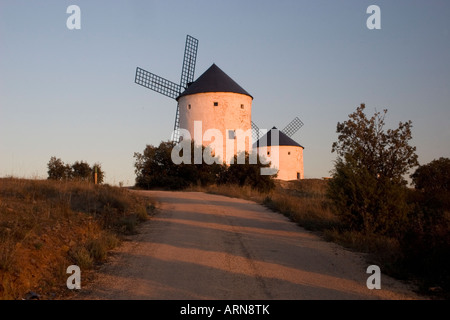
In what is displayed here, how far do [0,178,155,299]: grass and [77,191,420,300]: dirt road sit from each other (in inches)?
22.5

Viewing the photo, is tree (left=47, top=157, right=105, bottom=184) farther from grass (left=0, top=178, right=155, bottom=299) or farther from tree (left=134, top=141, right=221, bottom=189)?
grass (left=0, top=178, right=155, bottom=299)

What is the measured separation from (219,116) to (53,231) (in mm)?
27150

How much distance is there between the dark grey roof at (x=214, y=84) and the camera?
120 ft

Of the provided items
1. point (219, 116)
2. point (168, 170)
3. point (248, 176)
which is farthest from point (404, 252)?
point (219, 116)

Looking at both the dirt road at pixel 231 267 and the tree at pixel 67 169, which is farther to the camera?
the tree at pixel 67 169

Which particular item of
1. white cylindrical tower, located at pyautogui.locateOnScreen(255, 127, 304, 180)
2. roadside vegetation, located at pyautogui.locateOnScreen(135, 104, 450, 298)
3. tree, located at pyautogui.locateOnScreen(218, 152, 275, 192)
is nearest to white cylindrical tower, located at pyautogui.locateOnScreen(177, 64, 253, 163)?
tree, located at pyautogui.locateOnScreen(218, 152, 275, 192)

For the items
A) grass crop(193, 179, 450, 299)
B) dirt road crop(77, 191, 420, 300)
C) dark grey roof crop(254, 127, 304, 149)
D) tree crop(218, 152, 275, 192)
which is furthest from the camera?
dark grey roof crop(254, 127, 304, 149)

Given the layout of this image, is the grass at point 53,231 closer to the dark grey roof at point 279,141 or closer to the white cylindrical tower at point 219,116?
the white cylindrical tower at point 219,116

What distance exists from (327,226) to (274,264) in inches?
210

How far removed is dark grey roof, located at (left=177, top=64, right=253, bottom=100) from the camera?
120ft

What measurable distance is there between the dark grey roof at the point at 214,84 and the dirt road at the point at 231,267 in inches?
974

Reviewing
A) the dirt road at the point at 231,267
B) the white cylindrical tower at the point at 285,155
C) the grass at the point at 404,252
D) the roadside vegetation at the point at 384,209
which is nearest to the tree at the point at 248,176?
the roadside vegetation at the point at 384,209

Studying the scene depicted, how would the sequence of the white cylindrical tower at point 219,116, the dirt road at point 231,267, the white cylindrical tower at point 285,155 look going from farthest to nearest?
the white cylindrical tower at point 285,155 → the white cylindrical tower at point 219,116 → the dirt road at point 231,267
